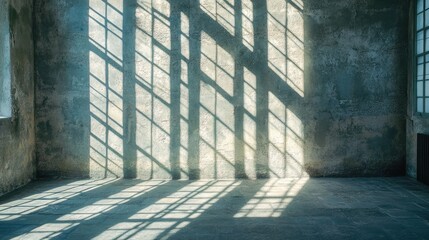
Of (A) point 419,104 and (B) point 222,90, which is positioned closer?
(A) point 419,104

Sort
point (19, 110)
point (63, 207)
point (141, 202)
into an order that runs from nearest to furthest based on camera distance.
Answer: point (63, 207)
point (141, 202)
point (19, 110)

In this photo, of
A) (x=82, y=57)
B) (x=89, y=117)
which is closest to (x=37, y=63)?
(x=82, y=57)

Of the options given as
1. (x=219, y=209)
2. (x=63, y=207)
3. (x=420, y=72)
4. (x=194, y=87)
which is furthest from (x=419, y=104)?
(x=63, y=207)

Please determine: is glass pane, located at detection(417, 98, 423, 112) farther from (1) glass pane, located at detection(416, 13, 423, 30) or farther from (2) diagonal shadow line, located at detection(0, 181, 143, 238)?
(2) diagonal shadow line, located at detection(0, 181, 143, 238)

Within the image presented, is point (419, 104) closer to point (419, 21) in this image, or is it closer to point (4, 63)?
point (419, 21)

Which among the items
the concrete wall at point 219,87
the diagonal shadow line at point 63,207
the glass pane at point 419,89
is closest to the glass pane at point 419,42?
the concrete wall at point 219,87

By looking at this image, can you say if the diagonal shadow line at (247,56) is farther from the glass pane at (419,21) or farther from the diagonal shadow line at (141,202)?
the glass pane at (419,21)

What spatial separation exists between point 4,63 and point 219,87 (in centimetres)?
423

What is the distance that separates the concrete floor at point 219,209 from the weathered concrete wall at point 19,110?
0.41 metres

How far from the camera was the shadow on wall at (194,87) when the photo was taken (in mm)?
8148

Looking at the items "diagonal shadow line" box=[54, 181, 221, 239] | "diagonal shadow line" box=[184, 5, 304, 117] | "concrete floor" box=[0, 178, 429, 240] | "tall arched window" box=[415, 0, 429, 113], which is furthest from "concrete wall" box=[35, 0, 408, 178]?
"diagonal shadow line" box=[54, 181, 221, 239]

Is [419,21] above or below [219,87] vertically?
above

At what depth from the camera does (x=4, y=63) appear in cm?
719

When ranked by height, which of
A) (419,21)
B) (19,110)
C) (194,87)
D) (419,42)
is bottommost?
(19,110)
